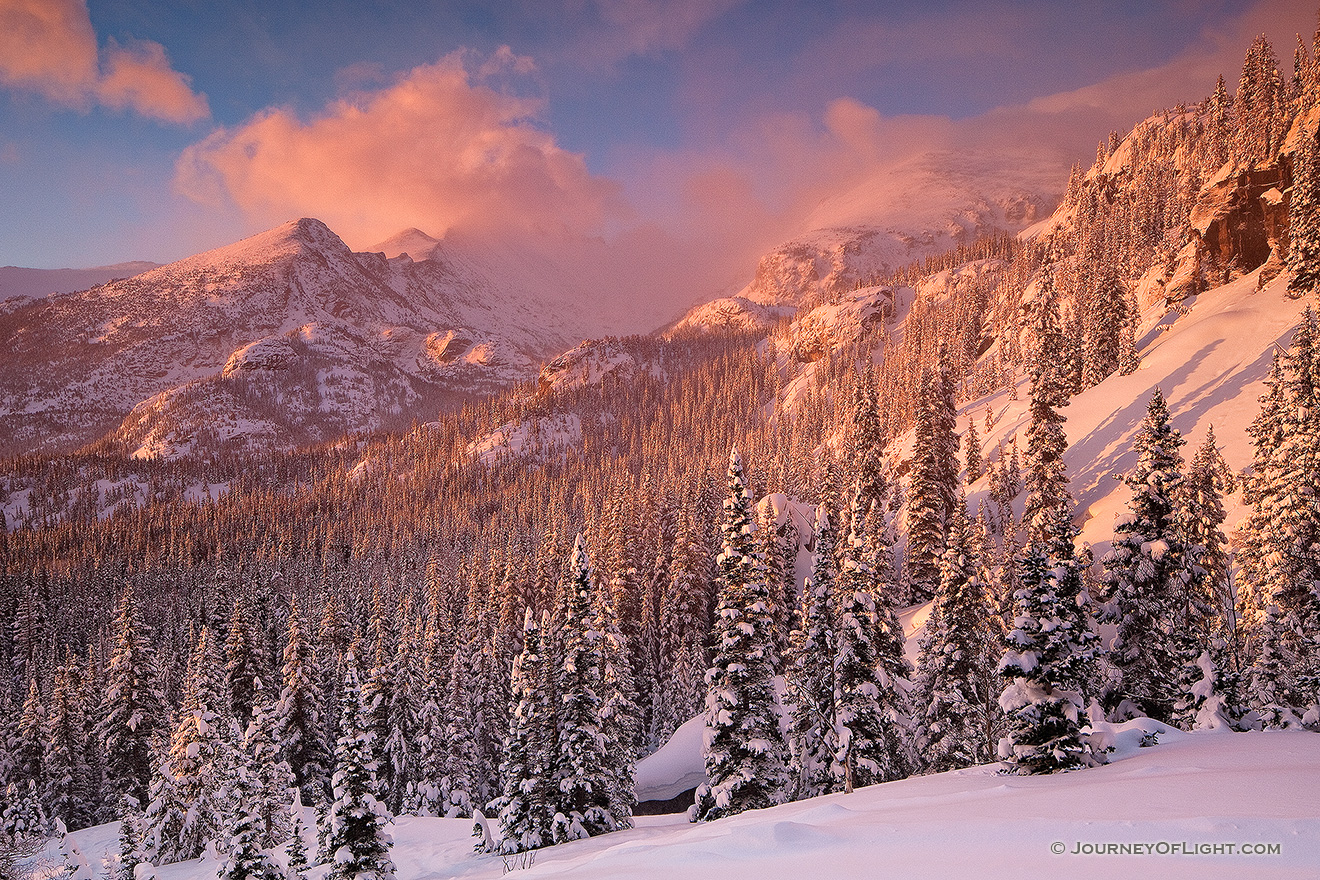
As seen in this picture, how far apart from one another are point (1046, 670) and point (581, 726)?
1701cm

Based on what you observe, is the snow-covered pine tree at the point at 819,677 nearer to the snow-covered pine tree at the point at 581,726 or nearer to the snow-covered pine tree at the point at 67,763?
the snow-covered pine tree at the point at 581,726

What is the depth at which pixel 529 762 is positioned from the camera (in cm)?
2631

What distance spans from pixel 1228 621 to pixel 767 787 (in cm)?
2700

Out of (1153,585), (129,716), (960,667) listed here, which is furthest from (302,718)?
(1153,585)

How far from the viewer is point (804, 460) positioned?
342 ft

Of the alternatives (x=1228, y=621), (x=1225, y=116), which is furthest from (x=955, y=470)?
(x=1225, y=116)

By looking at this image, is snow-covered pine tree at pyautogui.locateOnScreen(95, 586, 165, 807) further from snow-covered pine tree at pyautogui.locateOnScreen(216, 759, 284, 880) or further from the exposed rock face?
the exposed rock face

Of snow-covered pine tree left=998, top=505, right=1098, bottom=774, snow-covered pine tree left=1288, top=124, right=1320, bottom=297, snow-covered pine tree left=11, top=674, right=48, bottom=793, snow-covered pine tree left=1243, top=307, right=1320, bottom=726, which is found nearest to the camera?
snow-covered pine tree left=998, top=505, right=1098, bottom=774

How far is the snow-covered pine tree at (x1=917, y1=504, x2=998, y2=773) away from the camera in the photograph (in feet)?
82.2

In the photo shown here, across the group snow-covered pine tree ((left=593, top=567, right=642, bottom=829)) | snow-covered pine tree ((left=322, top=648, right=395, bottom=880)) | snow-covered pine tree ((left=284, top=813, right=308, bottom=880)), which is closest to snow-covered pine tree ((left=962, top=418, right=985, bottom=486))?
snow-covered pine tree ((left=593, top=567, right=642, bottom=829))

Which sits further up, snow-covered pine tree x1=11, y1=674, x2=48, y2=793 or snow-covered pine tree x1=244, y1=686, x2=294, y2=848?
snow-covered pine tree x1=244, y1=686, x2=294, y2=848

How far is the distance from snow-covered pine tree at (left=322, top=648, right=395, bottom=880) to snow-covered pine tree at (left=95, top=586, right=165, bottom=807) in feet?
123

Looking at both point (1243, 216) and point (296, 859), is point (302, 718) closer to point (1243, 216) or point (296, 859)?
point (296, 859)

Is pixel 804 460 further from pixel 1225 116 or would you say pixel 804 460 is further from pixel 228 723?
pixel 1225 116
